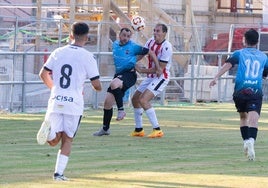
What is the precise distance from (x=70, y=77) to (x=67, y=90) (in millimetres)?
165

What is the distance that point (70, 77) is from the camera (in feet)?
40.4

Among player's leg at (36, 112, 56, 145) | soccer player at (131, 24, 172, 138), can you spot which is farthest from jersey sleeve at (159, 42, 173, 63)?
player's leg at (36, 112, 56, 145)

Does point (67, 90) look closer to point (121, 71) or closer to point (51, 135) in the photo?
point (51, 135)

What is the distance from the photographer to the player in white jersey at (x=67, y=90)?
1226 centimetres

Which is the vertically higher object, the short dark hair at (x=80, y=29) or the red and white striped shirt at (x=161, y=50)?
the short dark hair at (x=80, y=29)

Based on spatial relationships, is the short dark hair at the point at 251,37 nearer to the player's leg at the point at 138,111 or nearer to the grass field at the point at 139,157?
the grass field at the point at 139,157

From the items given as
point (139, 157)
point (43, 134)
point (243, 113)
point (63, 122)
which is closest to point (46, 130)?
point (43, 134)

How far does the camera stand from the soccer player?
18.5 metres

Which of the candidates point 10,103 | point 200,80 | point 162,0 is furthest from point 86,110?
point 162,0

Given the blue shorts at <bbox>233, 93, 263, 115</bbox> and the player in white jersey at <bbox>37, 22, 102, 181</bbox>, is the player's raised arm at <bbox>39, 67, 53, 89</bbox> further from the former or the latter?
the blue shorts at <bbox>233, 93, 263, 115</bbox>

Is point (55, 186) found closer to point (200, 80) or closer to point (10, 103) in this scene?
point (10, 103)

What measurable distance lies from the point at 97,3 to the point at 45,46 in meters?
9.44

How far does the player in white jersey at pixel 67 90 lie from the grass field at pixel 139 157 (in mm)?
532

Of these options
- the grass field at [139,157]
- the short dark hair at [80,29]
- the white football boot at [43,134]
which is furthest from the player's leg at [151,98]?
the white football boot at [43,134]
